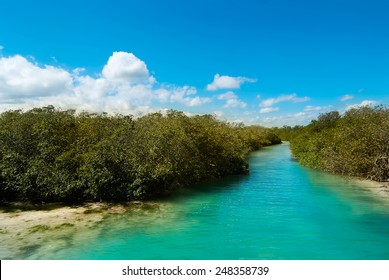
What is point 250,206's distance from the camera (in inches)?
933

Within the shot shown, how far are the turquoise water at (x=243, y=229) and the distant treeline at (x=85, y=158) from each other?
2527mm

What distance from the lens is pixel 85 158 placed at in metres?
23.4

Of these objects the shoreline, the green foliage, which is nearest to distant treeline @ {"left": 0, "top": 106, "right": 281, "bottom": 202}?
the shoreline

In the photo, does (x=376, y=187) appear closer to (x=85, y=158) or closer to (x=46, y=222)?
(x=85, y=158)

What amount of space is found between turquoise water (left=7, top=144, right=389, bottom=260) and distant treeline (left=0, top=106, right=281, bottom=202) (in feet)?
Answer: 8.29

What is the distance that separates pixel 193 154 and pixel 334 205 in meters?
13.7

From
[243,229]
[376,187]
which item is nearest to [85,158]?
[243,229]

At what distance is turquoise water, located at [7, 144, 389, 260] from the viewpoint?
14898 mm

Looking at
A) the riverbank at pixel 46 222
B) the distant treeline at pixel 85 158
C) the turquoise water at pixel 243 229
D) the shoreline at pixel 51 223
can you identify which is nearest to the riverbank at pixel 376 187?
the shoreline at pixel 51 223

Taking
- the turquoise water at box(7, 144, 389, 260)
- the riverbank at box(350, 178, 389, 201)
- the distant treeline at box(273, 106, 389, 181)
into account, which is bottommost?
the turquoise water at box(7, 144, 389, 260)

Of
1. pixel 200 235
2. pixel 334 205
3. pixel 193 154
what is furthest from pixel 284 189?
pixel 200 235

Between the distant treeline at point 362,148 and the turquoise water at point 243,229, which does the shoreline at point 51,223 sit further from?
the distant treeline at point 362,148

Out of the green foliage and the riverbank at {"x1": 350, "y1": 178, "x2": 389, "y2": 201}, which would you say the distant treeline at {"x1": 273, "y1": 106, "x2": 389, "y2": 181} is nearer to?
the green foliage

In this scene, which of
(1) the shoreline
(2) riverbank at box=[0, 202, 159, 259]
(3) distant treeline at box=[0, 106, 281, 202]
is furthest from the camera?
(3) distant treeline at box=[0, 106, 281, 202]
